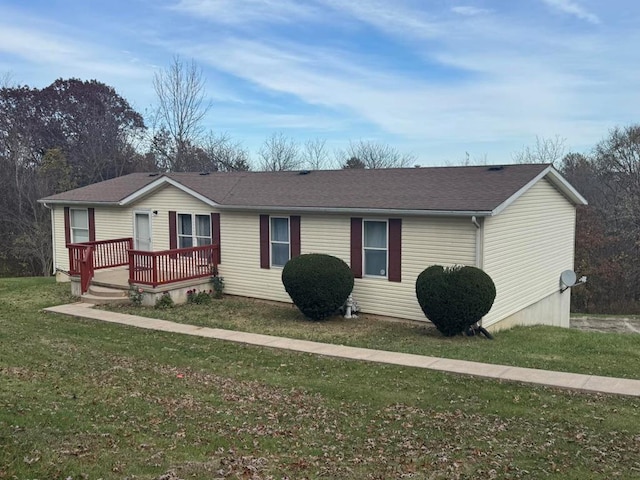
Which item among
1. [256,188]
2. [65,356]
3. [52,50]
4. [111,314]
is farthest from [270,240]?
[52,50]

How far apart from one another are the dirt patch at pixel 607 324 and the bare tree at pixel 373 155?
80.1 feet

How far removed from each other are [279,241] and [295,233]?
660 mm

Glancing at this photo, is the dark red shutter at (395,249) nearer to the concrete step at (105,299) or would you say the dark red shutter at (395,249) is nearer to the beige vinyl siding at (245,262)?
the beige vinyl siding at (245,262)

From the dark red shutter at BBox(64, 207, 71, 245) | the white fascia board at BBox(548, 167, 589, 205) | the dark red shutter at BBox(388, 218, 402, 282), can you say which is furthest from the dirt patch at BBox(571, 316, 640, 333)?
the dark red shutter at BBox(64, 207, 71, 245)

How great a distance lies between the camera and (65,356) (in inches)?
362

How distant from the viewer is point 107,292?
15094mm

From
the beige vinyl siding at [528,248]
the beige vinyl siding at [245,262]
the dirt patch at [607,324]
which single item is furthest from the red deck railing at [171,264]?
the dirt patch at [607,324]

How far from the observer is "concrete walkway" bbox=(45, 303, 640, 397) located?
7.96m

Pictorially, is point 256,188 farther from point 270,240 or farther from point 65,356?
point 65,356

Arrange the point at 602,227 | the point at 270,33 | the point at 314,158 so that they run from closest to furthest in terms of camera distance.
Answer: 1. the point at 270,33
2. the point at 602,227
3. the point at 314,158

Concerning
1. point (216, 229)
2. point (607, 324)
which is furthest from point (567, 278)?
point (216, 229)

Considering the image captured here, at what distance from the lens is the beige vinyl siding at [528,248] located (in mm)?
12945

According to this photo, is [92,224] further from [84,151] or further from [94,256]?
[84,151]

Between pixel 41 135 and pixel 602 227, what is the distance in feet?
121
